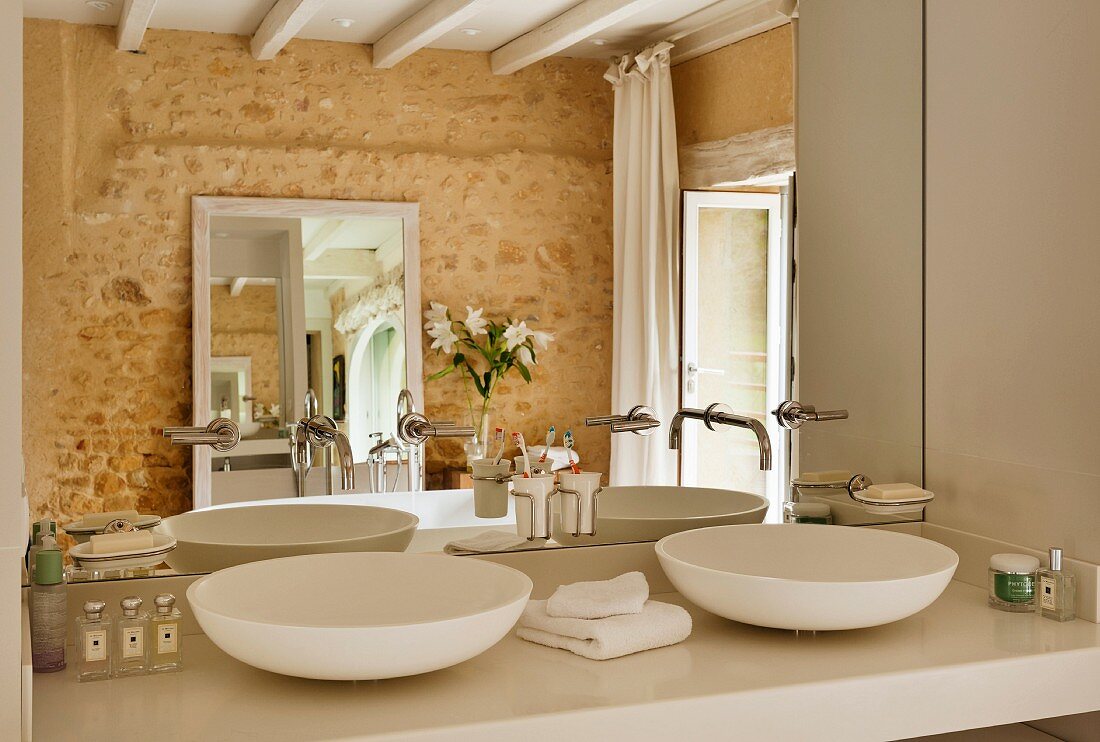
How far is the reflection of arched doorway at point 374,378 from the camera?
181 cm

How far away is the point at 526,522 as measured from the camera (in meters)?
1.95

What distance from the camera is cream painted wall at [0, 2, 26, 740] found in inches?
48.7

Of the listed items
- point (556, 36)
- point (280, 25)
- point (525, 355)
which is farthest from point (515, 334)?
point (280, 25)

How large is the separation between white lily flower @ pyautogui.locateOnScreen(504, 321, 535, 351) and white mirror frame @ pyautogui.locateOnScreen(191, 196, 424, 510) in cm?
16

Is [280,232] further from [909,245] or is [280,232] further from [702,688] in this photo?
[909,245]

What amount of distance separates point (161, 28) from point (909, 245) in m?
1.55

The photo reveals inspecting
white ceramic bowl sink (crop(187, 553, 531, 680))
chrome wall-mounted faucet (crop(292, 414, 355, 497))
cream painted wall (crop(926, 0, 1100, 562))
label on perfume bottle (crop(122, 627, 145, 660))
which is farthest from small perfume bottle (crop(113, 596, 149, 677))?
cream painted wall (crop(926, 0, 1100, 562))

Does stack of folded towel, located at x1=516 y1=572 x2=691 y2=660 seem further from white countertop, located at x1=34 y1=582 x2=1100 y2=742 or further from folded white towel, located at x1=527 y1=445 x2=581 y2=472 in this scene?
folded white towel, located at x1=527 y1=445 x2=581 y2=472

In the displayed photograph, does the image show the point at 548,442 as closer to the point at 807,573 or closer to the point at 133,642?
the point at 807,573

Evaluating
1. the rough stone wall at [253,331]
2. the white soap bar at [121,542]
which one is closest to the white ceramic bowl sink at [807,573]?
the rough stone wall at [253,331]

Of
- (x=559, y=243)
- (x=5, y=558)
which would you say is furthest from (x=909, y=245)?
(x=5, y=558)

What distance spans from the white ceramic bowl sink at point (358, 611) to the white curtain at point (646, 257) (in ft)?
1.67

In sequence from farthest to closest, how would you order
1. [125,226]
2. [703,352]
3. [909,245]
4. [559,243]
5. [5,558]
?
[909,245], [703,352], [559,243], [125,226], [5,558]

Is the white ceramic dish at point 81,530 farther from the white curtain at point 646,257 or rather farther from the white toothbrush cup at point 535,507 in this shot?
the white curtain at point 646,257
